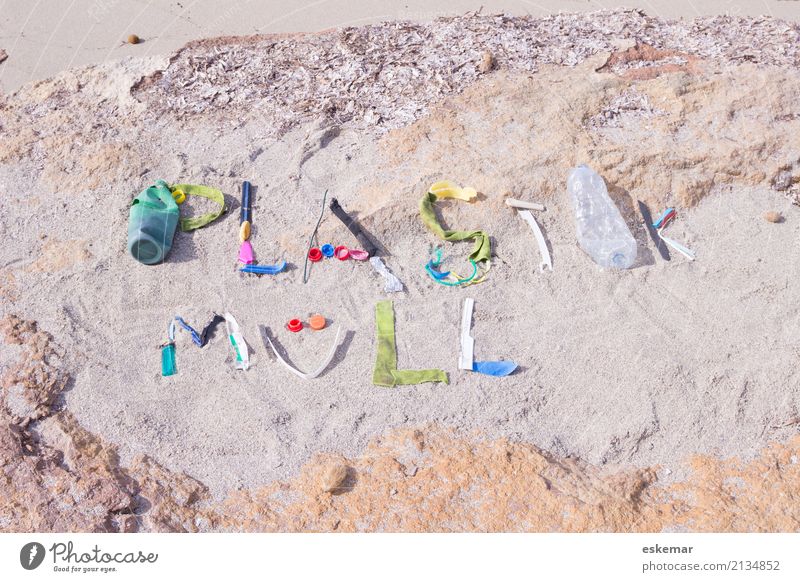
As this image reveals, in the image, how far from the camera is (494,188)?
5.75 meters

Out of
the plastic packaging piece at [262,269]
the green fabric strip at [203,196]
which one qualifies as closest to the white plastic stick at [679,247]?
the plastic packaging piece at [262,269]

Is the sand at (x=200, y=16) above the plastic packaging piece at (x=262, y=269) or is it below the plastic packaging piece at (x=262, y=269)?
above

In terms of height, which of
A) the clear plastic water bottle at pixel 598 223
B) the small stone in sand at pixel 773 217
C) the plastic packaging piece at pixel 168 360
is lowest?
the plastic packaging piece at pixel 168 360

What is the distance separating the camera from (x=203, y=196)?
584 cm

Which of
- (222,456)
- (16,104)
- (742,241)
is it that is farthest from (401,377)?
(16,104)

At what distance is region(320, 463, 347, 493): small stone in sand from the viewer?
4395mm

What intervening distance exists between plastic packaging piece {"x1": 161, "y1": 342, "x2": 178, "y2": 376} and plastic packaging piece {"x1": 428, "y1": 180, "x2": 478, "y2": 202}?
2.01 m

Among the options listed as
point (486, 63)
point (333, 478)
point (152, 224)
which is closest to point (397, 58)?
point (486, 63)

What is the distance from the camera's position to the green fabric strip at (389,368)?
194 inches

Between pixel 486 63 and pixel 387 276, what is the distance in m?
2.21

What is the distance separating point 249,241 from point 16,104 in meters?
2.62

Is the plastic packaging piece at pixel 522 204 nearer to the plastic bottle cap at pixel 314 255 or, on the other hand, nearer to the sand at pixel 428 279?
the sand at pixel 428 279

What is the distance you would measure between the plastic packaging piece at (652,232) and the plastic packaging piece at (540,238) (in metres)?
0.75

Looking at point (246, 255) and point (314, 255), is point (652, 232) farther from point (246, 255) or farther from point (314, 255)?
point (246, 255)
